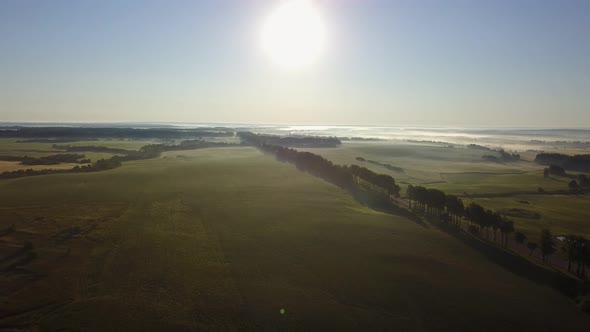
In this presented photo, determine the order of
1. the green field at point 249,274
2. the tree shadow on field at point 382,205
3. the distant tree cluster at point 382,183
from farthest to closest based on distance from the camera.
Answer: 1. the distant tree cluster at point 382,183
2. the tree shadow on field at point 382,205
3. the green field at point 249,274

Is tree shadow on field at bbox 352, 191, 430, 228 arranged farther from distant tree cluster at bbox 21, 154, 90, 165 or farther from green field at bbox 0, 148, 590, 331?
distant tree cluster at bbox 21, 154, 90, 165

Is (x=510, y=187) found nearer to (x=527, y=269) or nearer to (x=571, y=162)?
(x=527, y=269)

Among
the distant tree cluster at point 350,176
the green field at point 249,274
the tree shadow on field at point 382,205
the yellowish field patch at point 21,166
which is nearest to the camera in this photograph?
the green field at point 249,274

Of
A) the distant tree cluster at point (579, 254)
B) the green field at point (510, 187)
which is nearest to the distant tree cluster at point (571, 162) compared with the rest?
the green field at point (510, 187)

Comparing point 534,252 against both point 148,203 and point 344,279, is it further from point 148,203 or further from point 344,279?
point 148,203

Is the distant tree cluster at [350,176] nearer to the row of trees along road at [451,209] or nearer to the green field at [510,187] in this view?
the row of trees along road at [451,209]

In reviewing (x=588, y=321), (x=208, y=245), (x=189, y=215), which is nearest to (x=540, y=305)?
Answer: (x=588, y=321)

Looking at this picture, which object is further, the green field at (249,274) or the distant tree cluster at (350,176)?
the distant tree cluster at (350,176)
